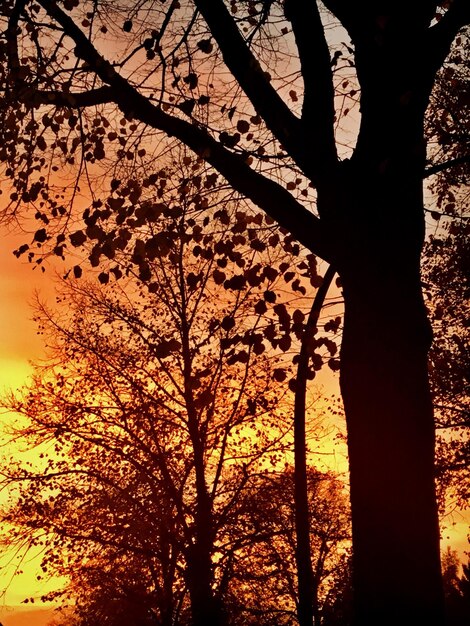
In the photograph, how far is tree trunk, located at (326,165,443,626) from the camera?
5.26m

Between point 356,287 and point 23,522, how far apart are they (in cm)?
1802

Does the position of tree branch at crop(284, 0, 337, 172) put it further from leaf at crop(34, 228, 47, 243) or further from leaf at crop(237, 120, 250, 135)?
leaf at crop(34, 228, 47, 243)

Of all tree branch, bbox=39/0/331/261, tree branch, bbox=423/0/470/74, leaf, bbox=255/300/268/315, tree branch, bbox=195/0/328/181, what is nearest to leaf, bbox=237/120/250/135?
tree branch, bbox=39/0/331/261

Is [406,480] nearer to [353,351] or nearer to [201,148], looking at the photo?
[353,351]

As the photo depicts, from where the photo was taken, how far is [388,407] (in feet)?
18.2

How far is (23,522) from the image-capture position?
835 inches

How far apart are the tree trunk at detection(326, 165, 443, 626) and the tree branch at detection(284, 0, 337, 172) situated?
681mm

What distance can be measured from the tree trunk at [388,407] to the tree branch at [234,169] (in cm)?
37

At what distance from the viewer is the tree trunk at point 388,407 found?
5258 millimetres

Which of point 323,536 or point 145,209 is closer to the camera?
point 145,209

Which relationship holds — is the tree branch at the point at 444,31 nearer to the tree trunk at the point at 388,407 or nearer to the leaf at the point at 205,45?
the tree trunk at the point at 388,407

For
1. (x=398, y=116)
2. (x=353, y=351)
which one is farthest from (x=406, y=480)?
(x=398, y=116)

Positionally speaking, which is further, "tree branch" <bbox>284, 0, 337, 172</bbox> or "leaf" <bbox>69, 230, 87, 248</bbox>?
"leaf" <bbox>69, 230, 87, 248</bbox>

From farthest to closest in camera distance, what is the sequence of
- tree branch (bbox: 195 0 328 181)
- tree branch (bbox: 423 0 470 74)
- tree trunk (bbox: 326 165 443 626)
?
1. tree branch (bbox: 195 0 328 181)
2. tree branch (bbox: 423 0 470 74)
3. tree trunk (bbox: 326 165 443 626)
